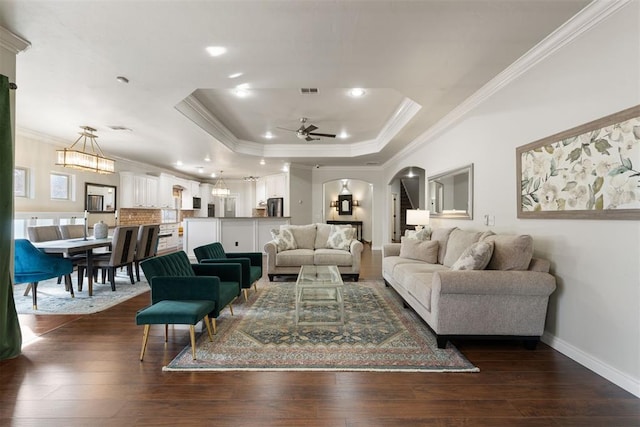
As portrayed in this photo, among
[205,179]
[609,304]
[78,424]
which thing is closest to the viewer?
[78,424]

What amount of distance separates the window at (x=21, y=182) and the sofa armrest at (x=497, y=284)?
7.03 m

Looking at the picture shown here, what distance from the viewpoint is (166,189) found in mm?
9766

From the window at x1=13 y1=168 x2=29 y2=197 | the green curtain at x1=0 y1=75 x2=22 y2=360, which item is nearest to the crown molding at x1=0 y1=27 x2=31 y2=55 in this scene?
the green curtain at x1=0 y1=75 x2=22 y2=360

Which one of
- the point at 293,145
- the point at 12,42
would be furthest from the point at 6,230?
the point at 293,145

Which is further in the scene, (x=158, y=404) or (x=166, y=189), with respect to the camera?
(x=166, y=189)

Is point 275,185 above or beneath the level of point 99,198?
above

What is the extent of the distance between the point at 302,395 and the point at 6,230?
268 cm

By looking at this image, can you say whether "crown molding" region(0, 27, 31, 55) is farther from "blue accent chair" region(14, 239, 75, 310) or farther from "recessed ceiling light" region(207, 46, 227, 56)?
"blue accent chair" region(14, 239, 75, 310)

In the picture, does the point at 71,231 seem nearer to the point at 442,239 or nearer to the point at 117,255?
the point at 117,255

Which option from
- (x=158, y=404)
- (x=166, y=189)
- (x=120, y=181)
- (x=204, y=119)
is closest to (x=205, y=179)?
(x=166, y=189)

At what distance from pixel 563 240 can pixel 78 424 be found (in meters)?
3.71

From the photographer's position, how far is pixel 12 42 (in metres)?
2.51

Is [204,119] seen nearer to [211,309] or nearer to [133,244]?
[133,244]

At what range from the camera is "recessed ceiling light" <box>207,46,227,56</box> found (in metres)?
2.69
